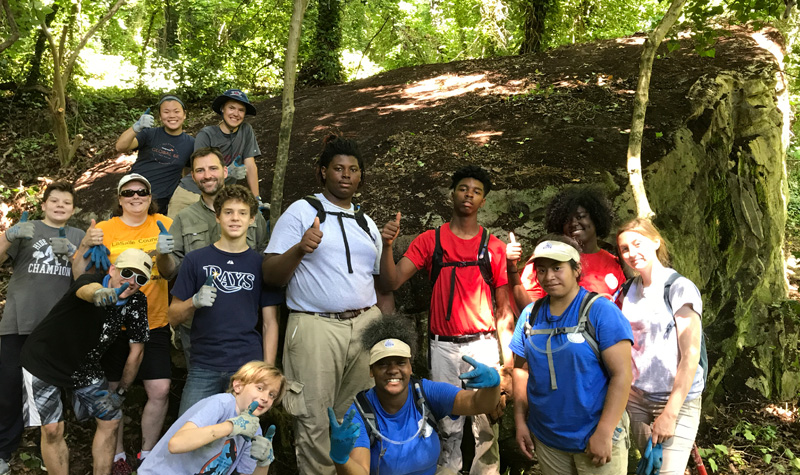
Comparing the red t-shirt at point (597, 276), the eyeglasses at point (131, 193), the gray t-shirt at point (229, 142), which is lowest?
the red t-shirt at point (597, 276)

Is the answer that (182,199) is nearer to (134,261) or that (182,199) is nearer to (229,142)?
(229,142)

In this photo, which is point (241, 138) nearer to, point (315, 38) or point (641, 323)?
point (641, 323)

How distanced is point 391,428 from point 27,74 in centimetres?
1290

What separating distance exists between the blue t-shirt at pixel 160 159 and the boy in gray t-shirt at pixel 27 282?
2.85ft

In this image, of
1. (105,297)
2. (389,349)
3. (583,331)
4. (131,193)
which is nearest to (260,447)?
(389,349)

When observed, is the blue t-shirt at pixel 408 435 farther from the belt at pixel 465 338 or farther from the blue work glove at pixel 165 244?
the blue work glove at pixel 165 244

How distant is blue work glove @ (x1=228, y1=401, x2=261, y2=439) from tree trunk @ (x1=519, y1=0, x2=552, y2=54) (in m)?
11.5

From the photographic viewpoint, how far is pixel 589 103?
29.3ft

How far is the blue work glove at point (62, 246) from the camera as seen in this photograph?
4512 mm

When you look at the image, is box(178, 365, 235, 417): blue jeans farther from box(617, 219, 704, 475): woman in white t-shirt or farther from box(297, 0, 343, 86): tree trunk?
box(297, 0, 343, 86): tree trunk

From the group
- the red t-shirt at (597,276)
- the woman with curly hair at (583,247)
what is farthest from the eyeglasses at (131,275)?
the red t-shirt at (597,276)

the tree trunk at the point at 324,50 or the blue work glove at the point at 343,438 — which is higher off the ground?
the tree trunk at the point at 324,50

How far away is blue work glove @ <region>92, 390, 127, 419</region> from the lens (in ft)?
13.5

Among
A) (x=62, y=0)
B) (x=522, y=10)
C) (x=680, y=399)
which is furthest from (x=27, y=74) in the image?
(x=680, y=399)
